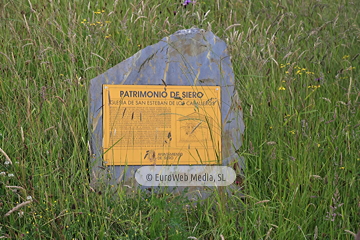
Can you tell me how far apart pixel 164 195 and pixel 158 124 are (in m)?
0.76

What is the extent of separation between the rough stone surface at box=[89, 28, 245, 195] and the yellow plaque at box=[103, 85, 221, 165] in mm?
66

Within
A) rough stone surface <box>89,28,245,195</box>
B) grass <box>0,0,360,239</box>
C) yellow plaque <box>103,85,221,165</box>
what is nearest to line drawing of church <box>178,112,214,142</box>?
yellow plaque <box>103,85,221,165</box>

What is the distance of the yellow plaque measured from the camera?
341cm

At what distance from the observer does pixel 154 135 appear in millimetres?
3445

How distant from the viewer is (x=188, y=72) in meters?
3.64

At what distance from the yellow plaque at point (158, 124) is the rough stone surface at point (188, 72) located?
0.22ft

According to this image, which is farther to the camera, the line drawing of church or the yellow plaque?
the line drawing of church

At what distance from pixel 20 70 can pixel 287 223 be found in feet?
8.23

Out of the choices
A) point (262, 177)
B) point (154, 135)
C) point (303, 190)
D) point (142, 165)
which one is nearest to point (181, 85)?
point (154, 135)

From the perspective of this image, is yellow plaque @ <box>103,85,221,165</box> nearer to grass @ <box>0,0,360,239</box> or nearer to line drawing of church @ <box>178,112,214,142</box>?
line drawing of church @ <box>178,112,214,142</box>

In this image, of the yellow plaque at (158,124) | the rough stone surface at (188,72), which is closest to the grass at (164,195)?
the rough stone surface at (188,72)

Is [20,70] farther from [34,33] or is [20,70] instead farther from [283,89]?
[283,89]

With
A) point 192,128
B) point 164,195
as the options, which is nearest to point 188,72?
point 192,128

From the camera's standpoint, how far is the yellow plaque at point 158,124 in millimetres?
3408
